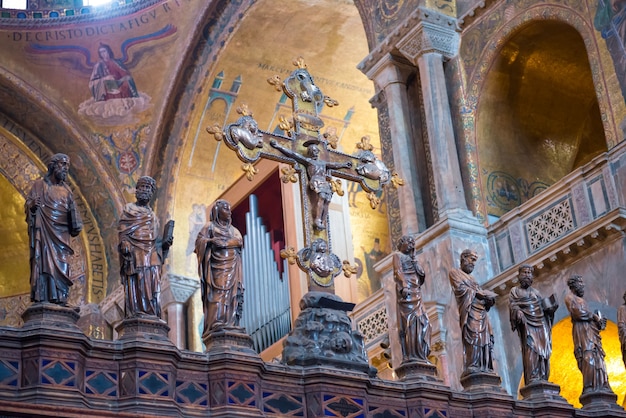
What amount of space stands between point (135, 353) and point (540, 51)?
712 centimetres

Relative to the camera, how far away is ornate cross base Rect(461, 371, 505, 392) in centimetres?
741

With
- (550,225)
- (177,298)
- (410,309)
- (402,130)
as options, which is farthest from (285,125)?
(177,298)

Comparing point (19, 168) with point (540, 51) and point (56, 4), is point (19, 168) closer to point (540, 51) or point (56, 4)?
point (56, 4)

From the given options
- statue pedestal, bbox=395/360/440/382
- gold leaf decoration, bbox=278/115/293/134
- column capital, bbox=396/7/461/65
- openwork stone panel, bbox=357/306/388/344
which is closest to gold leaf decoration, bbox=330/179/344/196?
gold leaf decoration, bbox=278/115/293/134

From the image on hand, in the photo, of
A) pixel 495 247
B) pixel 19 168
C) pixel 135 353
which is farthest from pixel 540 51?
pixel 19 168

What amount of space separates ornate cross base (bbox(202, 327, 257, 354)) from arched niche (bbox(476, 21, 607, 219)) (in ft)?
17.0

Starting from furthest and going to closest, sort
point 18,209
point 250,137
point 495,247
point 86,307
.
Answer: point 18,209, point 86,307, point 495,247, point 250,137

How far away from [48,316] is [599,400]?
389 cm

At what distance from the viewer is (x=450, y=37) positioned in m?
12.1

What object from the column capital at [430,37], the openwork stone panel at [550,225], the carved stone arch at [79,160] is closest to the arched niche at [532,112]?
the column capital at [430,37]

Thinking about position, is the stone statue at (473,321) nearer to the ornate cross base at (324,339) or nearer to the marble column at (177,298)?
the ornate cross base at (324,339)

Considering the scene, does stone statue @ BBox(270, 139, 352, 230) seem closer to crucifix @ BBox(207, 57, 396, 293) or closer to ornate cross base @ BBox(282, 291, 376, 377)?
crucifix @ BBox(207, 57, 396, 293)

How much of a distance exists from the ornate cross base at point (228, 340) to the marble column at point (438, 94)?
4.68 metres

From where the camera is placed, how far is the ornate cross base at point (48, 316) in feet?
A: 20.0
